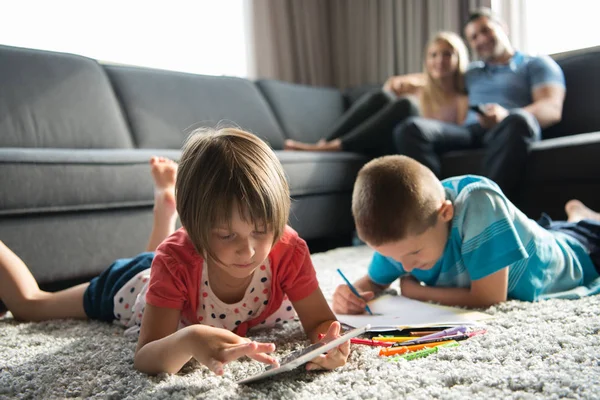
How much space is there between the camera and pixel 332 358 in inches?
30.3

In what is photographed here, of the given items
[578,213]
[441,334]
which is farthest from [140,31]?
[441,334]

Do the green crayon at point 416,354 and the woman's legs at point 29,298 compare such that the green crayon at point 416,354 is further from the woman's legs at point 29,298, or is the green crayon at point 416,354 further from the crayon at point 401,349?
the woman's legs at point 29,298

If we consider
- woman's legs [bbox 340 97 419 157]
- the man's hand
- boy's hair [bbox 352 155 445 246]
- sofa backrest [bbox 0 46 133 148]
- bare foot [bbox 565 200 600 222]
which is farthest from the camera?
woman's legs [bbox 340 97 419 157]

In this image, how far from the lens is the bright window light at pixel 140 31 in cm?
270

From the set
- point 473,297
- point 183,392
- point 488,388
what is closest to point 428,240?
point 473,297

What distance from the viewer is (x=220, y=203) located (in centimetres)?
77

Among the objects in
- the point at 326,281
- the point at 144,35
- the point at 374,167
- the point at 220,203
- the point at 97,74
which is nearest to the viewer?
the point at 220,203

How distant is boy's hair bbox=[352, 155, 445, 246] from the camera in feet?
3.26

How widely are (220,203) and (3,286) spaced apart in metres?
0.72

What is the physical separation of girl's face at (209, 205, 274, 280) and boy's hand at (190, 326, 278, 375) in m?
0.12

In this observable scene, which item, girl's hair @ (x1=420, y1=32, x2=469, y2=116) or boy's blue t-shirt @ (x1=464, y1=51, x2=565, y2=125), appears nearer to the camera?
boy's blue t-shirt @ (x1=464, y1=51, x2=565, y2=125)

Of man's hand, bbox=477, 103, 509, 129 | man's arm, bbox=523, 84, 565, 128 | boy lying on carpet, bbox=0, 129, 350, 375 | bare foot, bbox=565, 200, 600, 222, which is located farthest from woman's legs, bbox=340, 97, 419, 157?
boy lying on carpet, bbox=0, 129, 350, 375

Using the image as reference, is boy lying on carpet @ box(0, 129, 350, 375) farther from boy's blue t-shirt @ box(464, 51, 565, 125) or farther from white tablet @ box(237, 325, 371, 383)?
boy's blue t-shirt @ box(464, 51, 565, 125)

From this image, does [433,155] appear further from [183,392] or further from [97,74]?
[183,392]
